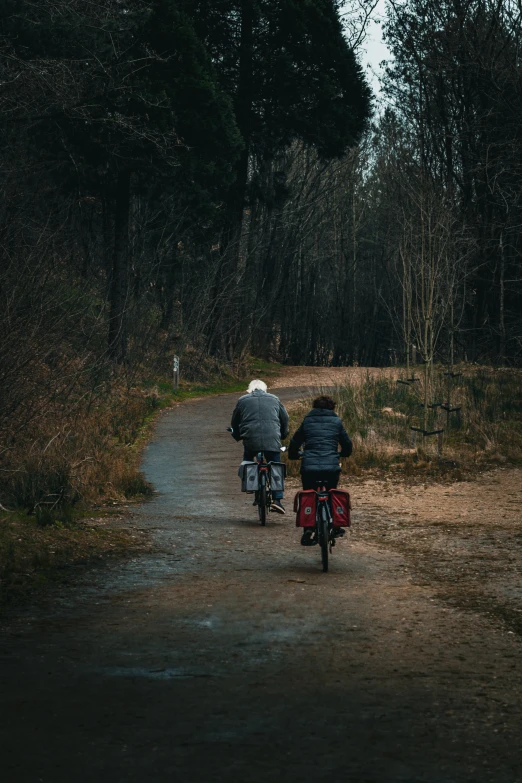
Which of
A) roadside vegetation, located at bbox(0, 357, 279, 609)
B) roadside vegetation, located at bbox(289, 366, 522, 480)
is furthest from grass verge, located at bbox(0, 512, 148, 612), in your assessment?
roadside vegetation, located at bbox(289, 366, 522, 480)

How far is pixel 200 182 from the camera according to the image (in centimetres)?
2888

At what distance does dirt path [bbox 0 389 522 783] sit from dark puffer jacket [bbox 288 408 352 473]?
3.26 feet

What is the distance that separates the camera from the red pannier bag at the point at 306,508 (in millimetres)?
10125

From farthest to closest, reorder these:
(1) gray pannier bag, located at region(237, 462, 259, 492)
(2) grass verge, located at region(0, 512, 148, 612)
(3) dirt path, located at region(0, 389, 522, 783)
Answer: (1) gray pannier bag, located at region(237, 462, 259, 492)
(2) grass verge, located at region(0, 512, 148, 612)
(3) dirt path, located at region(0, 389, 522, 783)

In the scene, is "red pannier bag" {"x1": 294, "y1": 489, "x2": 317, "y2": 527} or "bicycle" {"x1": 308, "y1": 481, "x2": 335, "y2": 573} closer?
"bicycle" {"x1": 308, "y1": 481, "x2": 335, "y2": 573}

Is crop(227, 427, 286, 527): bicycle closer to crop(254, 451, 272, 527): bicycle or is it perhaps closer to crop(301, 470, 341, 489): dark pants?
crop(254, 451, 272, 527): bicycle

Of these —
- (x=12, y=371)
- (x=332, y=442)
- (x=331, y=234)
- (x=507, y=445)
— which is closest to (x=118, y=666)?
(x=332, y=442)

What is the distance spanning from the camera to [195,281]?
34.8 metres

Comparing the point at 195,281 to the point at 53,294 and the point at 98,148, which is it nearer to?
the point at 98,148

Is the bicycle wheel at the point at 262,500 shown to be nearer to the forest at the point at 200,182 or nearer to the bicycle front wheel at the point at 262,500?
the bicycle front wheel at the point at 262,500

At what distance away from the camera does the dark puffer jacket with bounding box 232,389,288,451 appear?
42.1ft

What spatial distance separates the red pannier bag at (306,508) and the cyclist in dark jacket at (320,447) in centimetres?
27

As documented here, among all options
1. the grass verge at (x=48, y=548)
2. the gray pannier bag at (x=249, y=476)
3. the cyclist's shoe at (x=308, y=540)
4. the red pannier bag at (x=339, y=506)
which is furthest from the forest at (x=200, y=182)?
the red pannier bag at (x=339, y=506)

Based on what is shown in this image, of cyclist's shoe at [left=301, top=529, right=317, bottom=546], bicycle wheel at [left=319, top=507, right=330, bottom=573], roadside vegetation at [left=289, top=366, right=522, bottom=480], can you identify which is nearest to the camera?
bicycle wheel at [left=319, top=507, right=330, bottom=573]
